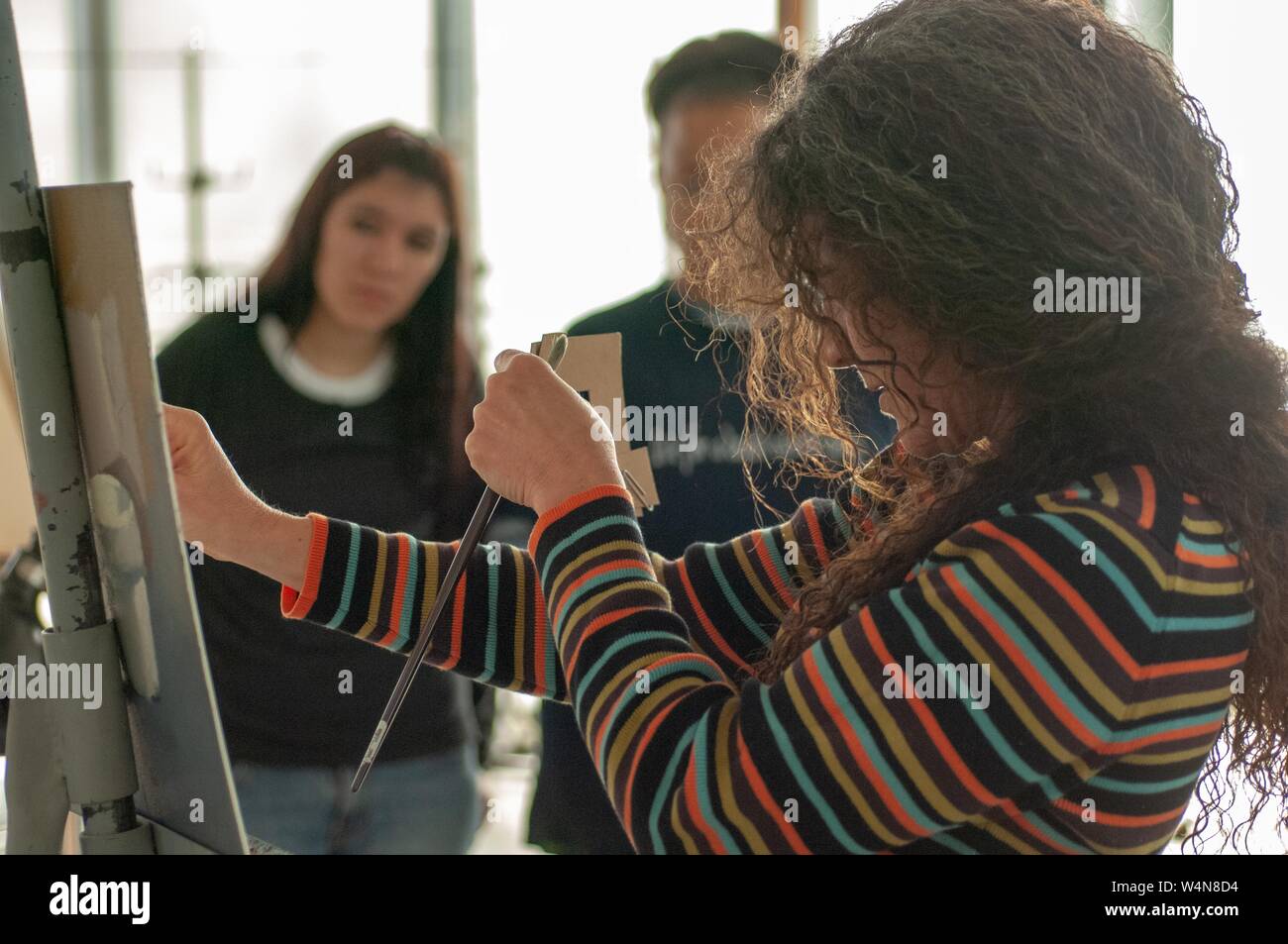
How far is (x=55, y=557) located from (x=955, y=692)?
16.3 inches

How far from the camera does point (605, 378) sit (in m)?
1.24

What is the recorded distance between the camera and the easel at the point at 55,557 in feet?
1.58

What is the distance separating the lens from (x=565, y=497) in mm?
686

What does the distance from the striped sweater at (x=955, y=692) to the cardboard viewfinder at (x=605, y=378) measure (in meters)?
0.40

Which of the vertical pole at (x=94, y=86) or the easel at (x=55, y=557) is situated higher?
the vertical pole at (x=94, y=86)

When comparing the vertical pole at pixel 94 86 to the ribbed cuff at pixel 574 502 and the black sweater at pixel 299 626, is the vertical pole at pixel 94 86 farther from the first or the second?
the ribbed cuff at pixel 574 502

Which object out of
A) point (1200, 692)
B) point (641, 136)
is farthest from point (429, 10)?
point (1200, 692)

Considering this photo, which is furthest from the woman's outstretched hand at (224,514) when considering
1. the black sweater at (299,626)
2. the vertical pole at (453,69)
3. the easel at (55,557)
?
the vertical pole at (453,69)

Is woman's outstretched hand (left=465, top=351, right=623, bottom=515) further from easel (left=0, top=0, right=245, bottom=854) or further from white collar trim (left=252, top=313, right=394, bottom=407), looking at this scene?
white collar trim (left=252, top=313, right=394, bottom=407)

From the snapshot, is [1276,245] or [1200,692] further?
[1276,245]

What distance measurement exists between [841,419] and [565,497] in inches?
19.4


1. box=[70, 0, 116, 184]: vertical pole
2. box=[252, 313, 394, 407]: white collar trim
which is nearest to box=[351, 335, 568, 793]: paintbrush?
box=[252, 313, 394, 407]: white collar trim

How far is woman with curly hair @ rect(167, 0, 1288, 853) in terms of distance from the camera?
0.57 meters

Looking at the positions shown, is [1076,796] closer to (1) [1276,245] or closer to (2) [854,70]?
(2) [854,70]
